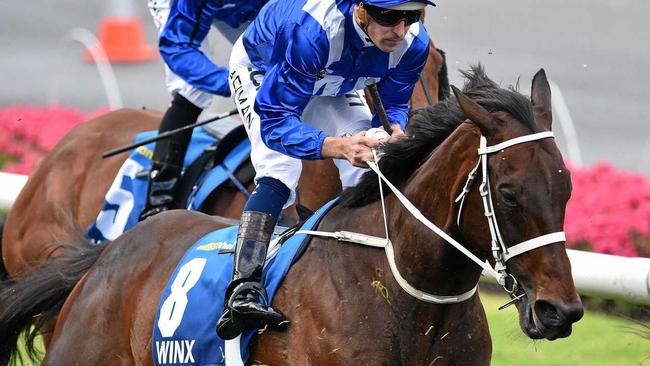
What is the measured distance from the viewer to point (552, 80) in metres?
13.9

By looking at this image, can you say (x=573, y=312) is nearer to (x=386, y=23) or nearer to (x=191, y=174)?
(x=386, y=23)

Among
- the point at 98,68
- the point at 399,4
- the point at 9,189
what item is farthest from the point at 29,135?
the point at 399,4

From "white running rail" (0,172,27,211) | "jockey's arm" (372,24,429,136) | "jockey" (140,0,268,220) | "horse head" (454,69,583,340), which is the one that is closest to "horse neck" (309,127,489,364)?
"horse head" (454,69,583,340)

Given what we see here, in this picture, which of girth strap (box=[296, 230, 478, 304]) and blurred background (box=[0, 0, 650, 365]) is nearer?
girth strap (box=[296, 230, 478, 304])

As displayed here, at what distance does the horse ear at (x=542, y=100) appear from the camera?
3982 millimetres

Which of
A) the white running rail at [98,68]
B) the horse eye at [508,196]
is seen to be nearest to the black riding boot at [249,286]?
the horse eye at [508,196]

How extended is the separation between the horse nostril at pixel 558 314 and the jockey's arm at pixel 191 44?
10.0 feet

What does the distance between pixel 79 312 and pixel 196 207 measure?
4.81 feet

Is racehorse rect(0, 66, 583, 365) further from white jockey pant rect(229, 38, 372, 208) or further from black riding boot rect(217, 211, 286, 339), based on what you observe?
white jockey pant rect(229, 38, 372, 208)

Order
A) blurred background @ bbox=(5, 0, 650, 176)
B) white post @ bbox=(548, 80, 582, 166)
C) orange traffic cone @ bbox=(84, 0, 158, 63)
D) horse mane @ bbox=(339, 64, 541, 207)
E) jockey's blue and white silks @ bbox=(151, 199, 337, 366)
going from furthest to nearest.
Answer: orange traffic cone @ bbox=(84, 0, 158, 63), blurred background @ bbox=(5, 0, 650, 176), white post @ bbox=(548, 80, 582, 166), jockey's blue and white silks @ bbox=(151, 199, 337, 366), horse mane @ bbox=(339, 64, 541, 207)

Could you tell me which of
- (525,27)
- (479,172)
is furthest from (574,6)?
(479,172)

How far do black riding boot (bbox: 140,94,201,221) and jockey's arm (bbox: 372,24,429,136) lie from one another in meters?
2.03

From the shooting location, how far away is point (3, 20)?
2114cm

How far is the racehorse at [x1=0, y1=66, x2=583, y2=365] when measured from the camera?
12.3ft
